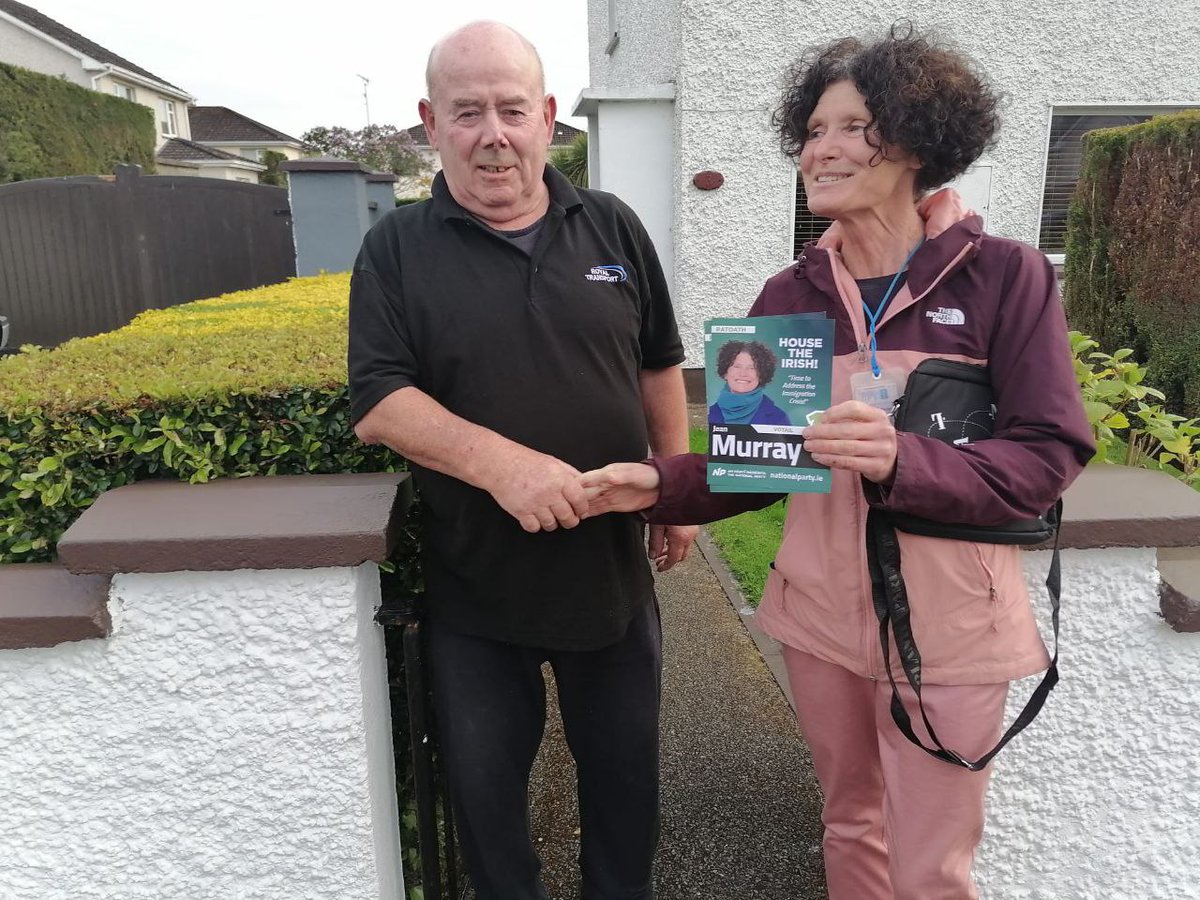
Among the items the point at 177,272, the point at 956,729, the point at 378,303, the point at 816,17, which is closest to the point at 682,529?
the point at 956,729

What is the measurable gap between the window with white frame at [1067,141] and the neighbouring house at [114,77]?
77.0 feet

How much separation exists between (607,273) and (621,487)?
1.64ft

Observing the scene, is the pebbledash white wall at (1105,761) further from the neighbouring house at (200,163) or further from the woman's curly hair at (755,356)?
the neighbouring house at (200,163)

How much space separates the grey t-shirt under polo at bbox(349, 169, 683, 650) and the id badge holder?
541mm

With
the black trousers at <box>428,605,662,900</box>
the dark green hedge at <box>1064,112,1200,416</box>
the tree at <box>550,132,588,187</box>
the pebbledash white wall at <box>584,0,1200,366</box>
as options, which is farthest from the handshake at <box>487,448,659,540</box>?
the tree at <box>550,132,588,187</box>

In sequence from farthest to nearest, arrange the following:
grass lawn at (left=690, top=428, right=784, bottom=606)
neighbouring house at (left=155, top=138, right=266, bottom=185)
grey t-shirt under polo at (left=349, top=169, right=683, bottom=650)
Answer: neighbouring house at (left=155, top=138, right=266, bottom=185) → grass lawn at (left=690, top=428, right=784, bottom=606) → grey t-shirt under polo at (left=349, top=169, right=683, bottom=650)

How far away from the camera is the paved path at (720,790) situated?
99.7 inches

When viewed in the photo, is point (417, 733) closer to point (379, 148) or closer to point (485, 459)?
point (485, 459)

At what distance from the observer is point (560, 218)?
1875 millimetres

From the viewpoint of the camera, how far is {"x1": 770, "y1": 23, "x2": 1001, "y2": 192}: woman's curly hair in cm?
153

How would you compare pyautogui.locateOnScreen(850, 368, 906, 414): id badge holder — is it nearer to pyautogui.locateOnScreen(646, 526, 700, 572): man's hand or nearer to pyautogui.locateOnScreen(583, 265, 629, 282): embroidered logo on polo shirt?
pyautogui.locateOnScreen(583, 265, 629, 282): embroidered logo on polo shirt

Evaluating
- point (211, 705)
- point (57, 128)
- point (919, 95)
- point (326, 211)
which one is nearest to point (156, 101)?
point (57, 128)

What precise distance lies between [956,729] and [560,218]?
1.33 metres

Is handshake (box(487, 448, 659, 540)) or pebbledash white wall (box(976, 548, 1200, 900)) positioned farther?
pebbledash white wall (box(976, 548, 1200, 900))
